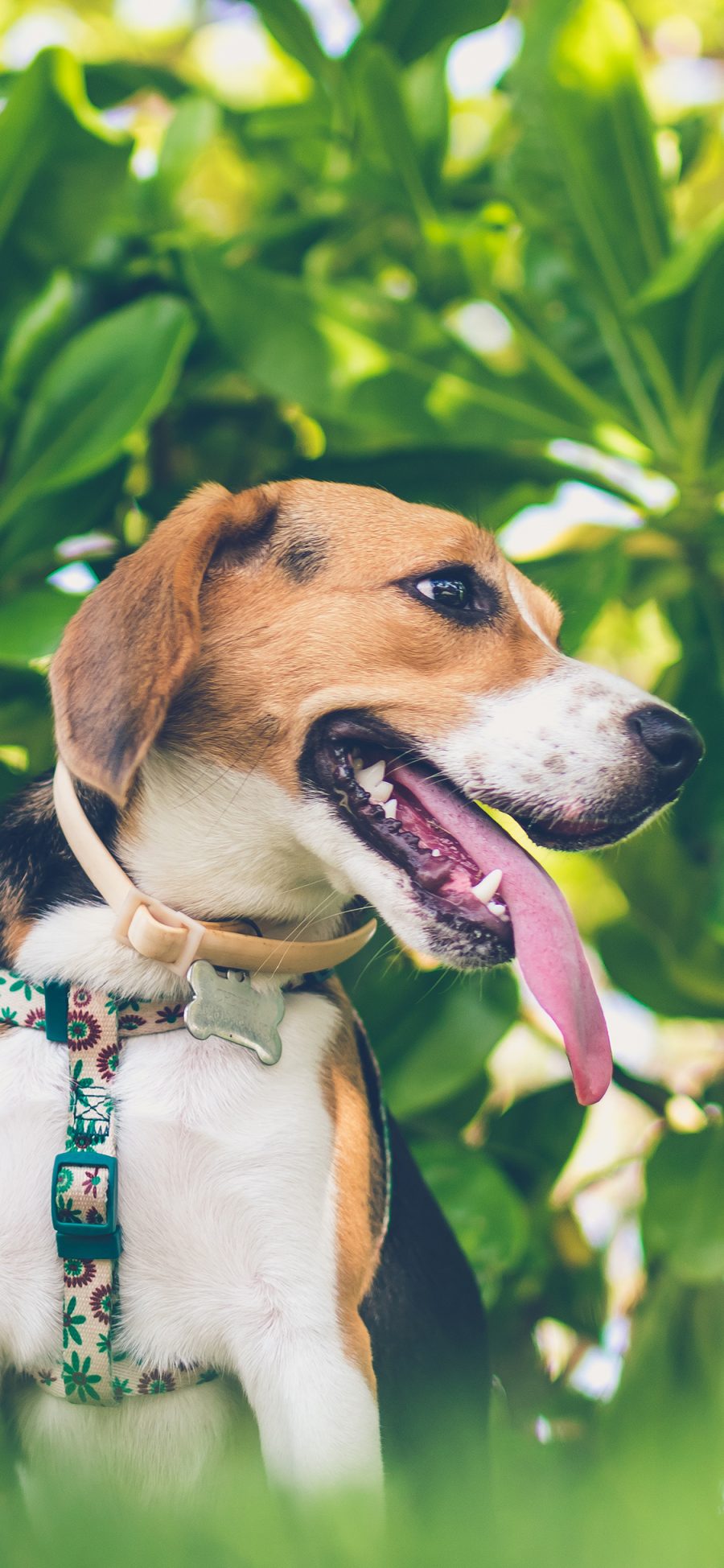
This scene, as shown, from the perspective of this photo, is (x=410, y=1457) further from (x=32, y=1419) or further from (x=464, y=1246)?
(x=464, y=1246)

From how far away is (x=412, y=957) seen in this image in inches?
100.0

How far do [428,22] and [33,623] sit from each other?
162 cm

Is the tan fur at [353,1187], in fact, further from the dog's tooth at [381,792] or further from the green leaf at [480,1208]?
the green leaf at [480,1208]

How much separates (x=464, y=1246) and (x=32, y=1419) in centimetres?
92

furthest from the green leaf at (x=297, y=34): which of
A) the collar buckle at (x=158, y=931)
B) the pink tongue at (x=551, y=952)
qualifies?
the collar buckle at (x=158, y=931)

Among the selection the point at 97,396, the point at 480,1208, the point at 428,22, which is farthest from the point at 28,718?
the point at 428,22

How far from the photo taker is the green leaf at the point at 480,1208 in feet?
7.54

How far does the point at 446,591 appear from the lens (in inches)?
69.7

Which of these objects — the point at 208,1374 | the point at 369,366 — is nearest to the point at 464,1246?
the point at 208,1374

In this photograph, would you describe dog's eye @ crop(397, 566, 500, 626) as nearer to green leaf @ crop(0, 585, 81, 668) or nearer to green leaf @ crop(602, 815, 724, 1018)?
green leaf @ crop(0, 585, 81, 668)

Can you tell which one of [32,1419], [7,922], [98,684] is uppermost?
[98,684]

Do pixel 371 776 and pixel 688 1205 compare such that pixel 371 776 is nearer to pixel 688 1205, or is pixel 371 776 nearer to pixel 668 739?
pixel 668 739

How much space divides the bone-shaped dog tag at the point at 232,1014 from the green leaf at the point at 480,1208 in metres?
0.91

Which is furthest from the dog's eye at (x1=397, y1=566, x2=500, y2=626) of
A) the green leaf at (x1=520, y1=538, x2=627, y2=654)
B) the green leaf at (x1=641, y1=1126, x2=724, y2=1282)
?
the green leaf at (x1=641, y1=1126, x2=724, y2=1282)
